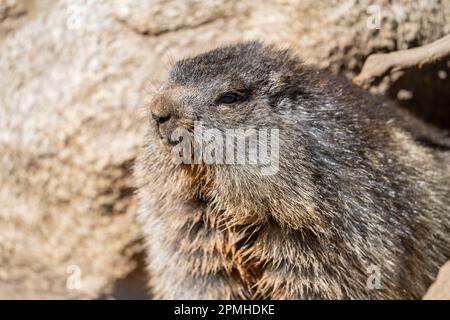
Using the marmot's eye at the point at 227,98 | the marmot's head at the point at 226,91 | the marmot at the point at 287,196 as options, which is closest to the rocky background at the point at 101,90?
the marmot at the point at 287,196

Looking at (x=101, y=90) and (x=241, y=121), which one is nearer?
(x=241, y=121)

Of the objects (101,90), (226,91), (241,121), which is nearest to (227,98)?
(226,91)

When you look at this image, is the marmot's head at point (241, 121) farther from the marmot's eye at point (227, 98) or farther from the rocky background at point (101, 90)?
the rocky background at point (101, 90)

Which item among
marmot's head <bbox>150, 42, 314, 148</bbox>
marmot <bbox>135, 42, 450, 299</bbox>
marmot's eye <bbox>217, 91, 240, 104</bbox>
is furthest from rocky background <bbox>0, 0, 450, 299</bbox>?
marmot's eye <bbox>217, 91, 240, 104</bbox>

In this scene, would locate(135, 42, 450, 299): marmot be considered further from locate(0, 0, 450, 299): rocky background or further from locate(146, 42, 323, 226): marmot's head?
locate(0, 0, 450, 299): rocky background

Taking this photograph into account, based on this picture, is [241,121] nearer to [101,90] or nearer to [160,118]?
[160,118]

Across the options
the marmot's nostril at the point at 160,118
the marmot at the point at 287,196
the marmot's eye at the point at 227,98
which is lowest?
the marmot at the point at 287,196
